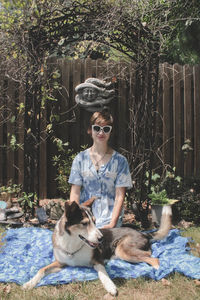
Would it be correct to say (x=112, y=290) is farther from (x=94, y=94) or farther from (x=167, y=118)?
(x=167, y=118)

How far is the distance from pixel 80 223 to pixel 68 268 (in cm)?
57

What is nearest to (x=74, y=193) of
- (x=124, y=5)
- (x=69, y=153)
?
(x=69, y=153)

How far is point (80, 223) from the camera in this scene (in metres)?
→ 2.81

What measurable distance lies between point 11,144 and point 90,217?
3.69 meters

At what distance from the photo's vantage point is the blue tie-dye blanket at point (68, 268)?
2904mm

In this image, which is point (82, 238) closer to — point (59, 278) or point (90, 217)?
point (90, 217)

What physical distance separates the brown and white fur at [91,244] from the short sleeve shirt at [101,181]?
1.77 ft

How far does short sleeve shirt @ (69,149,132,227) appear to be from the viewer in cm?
388

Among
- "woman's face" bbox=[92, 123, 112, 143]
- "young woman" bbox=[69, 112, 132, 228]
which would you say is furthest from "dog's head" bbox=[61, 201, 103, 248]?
"woman's face" bbox=[92, 123, 112, 143]

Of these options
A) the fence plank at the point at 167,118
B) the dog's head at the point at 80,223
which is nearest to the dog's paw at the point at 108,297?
the dog's head at the point at 80,223

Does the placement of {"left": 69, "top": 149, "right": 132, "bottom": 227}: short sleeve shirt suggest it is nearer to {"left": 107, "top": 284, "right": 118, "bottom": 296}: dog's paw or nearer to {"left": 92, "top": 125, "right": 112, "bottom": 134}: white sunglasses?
{"left": 92, "top": 125, "right": 112, "bottom": 134}: white sunglasses

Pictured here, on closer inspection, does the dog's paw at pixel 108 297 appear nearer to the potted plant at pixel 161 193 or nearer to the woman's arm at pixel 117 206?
the woman's arm at pixel 117 206

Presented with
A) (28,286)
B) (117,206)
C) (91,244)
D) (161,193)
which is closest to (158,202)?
(161,193)

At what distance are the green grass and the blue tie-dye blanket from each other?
7 centimetres
